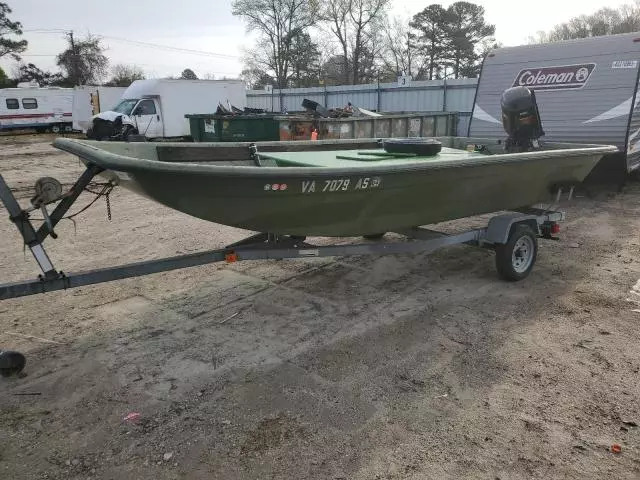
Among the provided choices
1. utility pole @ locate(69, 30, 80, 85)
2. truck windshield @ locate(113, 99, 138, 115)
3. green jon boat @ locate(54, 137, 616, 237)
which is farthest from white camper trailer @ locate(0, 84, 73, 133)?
green jon boat @ locate(54, 137, 616, 237)

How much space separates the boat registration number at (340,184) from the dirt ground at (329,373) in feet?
3.78

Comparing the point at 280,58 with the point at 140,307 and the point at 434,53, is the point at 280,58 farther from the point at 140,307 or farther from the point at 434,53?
the point at 140,307

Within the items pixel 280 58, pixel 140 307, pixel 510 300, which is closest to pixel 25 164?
pixel 140 307

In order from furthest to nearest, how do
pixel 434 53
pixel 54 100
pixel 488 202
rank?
pixel 434 53 → pixel 54 100 → pixel 488 202

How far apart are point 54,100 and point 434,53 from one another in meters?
27.3

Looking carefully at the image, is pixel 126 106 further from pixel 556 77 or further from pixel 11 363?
pixel 11 363

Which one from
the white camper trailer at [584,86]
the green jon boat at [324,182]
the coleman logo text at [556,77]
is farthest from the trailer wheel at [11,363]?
the coleman logo text at [556,77]

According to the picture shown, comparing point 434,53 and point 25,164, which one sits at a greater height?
point 434,53

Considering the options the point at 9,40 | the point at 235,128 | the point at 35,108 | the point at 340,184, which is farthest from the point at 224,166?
the point at 9,40

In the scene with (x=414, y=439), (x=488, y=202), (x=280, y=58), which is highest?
(x=280, y=58)

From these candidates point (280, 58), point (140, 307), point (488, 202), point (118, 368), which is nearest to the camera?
point (118, 368)

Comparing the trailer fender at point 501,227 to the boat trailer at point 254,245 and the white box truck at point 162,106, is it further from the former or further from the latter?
the white box truck at point 162,106

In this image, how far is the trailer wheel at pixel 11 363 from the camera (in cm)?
320

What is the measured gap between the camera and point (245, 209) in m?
3.55
